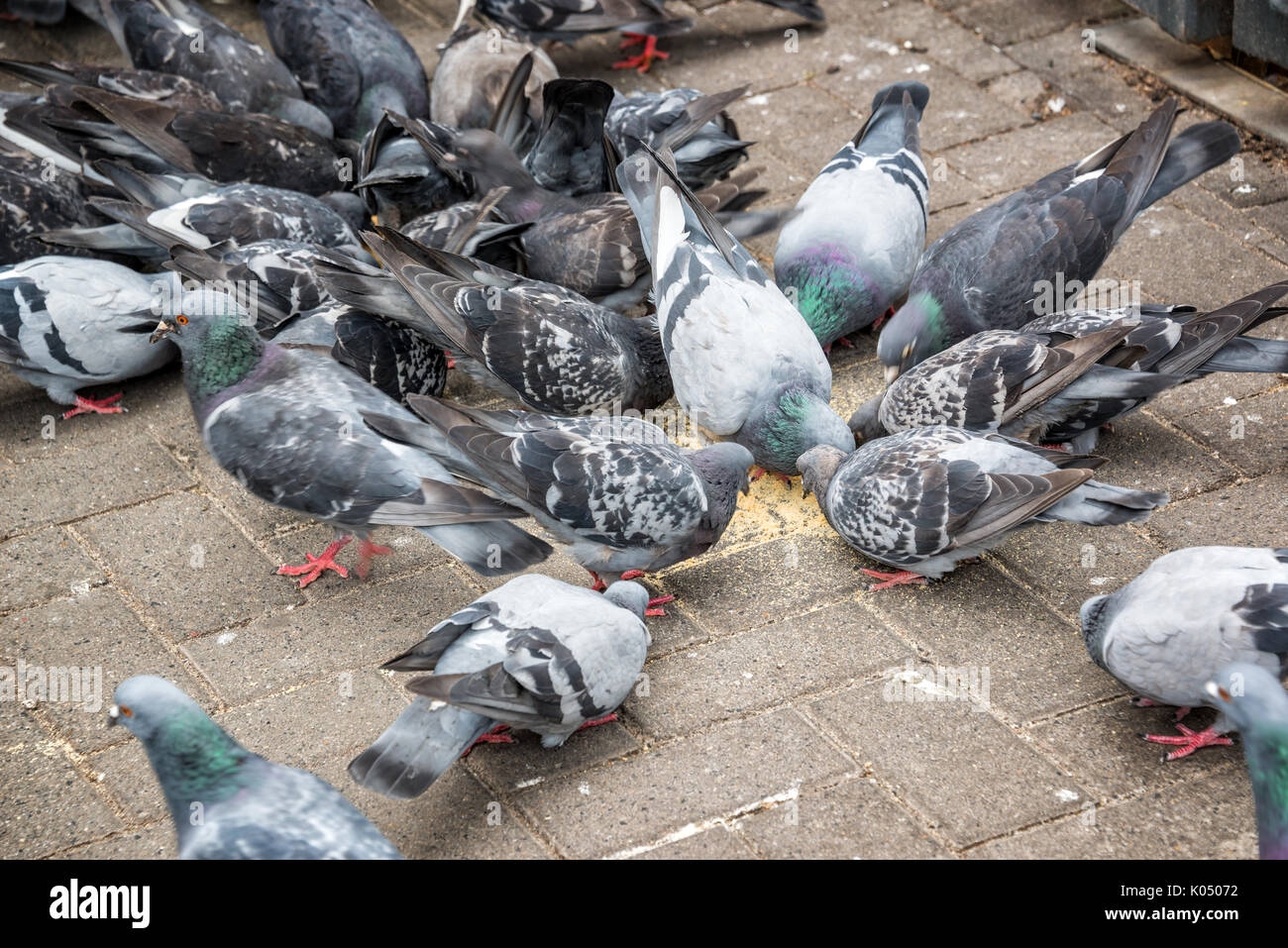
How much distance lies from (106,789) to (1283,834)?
3350 mm

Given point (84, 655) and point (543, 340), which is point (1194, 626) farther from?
point (84, 655)

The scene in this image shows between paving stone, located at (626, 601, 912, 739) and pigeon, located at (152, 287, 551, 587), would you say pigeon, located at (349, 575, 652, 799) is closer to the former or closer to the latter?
paving stone, located at (626, 601, 912, 739)

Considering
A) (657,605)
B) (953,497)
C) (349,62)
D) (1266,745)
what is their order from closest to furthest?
(1266,745)
(953,497)
(657,605)
(349,62)

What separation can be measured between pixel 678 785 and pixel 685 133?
137 inches

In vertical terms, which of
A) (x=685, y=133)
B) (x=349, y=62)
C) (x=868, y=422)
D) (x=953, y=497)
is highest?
(x=349, y=62)

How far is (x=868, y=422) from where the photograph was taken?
5.37 m

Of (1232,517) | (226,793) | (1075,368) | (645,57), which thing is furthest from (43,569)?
(645,57)

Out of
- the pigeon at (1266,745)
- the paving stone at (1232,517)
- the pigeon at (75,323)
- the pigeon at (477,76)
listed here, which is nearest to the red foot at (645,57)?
the pigeon at (477,76)

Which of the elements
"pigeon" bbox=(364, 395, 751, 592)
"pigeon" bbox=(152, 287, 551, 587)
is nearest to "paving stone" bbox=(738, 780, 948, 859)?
"pigeon" bbox=(364, 395, 751, 592)

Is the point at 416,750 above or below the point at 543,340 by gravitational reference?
below

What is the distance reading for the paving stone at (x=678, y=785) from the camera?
389 cm

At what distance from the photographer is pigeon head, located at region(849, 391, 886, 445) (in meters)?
5.30

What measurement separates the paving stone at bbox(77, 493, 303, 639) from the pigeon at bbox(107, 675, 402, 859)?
1.28 m
